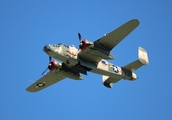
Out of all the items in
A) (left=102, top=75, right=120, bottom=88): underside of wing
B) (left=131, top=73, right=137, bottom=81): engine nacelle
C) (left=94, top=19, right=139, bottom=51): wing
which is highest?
(left=94, top=19, right=139, bottom=51): wing

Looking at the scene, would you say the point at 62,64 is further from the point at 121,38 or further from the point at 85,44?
the point at 121,38

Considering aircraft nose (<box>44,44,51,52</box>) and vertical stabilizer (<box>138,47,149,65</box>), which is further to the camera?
vertical stabilizer (<box>138,47,149,65</box>)

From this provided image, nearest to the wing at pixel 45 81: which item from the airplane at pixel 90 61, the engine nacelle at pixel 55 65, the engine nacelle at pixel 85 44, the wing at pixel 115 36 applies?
the airplane at pixel 90 61

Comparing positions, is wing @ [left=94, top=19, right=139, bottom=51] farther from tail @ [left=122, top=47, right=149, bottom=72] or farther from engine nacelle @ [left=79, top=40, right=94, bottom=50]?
tail @ [left=122, top=47, right=149, bottom=72]

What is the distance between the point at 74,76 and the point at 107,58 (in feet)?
16.9

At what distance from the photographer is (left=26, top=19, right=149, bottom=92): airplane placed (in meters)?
36.1

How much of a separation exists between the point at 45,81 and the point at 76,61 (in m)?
7.13

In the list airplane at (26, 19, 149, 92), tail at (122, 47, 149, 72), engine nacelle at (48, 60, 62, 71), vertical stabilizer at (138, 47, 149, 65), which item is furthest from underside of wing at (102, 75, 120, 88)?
engine nacelle at (48, 60, 62, 71)

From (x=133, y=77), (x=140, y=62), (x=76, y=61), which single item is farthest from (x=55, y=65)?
(x=140, y=62)

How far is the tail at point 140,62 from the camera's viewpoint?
1622 inches

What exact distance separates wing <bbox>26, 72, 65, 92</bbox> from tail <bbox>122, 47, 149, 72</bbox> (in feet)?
27.2

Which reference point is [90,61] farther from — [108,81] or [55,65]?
[108,81]

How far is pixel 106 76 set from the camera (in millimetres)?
44062
